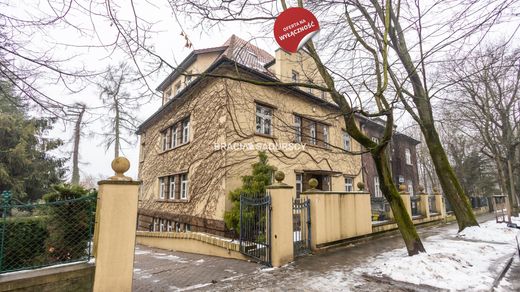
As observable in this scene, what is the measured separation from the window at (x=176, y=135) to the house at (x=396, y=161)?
12.8 m

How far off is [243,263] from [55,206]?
4.52m

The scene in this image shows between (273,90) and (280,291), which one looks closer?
(280,291)

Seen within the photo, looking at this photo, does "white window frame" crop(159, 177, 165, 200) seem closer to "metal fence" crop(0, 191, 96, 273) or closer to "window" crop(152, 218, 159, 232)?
"window" crop(152, 218, 159, 232)

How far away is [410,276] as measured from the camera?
5332mm

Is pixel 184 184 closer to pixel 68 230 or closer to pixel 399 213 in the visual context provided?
pixel 68 230

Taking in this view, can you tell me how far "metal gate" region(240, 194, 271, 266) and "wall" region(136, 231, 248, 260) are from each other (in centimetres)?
33

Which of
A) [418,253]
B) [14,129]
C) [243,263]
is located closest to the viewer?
[418,253]

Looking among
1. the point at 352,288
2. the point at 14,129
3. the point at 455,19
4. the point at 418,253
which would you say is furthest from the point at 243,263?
the point at 14,129

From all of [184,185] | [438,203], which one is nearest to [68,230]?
[184,185]

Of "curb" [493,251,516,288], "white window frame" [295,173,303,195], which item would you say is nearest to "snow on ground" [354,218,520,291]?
"curb" [493,251,516,288]

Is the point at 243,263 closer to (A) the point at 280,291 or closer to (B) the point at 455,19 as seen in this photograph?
(A) the point at 280,291

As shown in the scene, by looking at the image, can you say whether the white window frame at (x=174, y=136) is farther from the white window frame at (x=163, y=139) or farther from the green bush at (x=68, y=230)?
the green bush at (x=68, y=230)

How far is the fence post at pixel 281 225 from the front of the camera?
21.5ft

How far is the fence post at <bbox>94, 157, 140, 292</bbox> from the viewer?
166 inches
